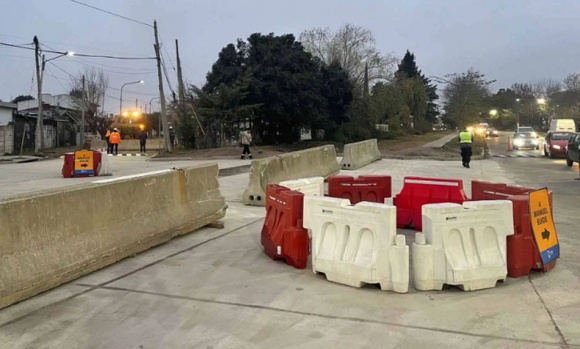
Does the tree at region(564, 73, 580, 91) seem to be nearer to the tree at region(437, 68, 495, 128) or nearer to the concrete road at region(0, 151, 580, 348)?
the tree at region(437, 68, 495, 128)

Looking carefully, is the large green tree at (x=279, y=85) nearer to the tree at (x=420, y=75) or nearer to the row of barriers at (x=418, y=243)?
the row of barriers at (x=418, y=243)

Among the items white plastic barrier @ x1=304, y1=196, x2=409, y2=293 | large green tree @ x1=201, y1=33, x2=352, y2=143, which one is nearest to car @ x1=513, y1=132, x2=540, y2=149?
large green tree @ x1=201, y1=33, x2=352, y2=143

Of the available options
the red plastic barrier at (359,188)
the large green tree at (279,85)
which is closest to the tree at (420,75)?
the large green tree at (279,85)

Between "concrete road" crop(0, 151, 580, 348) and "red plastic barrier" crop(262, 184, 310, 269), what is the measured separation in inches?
6.0

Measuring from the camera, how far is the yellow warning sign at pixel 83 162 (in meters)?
17.6

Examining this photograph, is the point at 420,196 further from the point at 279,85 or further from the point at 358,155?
A: the point at 279,85

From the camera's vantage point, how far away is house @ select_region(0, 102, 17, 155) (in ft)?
115

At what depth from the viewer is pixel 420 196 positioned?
27.4 ft

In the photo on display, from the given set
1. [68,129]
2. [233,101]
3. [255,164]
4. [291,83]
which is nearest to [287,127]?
[291,83]

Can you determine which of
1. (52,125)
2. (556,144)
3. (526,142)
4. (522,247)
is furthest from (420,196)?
(52,125)

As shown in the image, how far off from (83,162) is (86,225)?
43.2ft

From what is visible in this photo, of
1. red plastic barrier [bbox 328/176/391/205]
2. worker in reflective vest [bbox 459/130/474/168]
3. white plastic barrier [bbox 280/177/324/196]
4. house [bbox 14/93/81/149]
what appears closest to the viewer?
white plastic barrier [bbox 280/177/324/196]

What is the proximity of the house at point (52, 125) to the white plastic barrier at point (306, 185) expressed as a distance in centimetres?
3611

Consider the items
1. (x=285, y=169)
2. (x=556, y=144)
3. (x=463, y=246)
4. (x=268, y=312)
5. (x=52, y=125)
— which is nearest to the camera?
(x=268, y=312)
